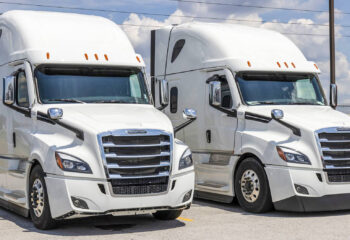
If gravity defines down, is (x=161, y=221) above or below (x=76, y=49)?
below

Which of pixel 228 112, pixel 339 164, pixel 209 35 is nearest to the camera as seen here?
pixel 339 164

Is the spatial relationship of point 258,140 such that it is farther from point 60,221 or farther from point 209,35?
point 60,221

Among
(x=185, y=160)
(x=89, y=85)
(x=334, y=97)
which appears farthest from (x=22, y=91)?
(x=334, y=97)

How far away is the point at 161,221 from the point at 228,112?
3052mm

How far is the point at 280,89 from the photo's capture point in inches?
502

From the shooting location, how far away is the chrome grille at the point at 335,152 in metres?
11.1

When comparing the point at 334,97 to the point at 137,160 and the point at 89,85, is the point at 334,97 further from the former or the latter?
the point at 137,160

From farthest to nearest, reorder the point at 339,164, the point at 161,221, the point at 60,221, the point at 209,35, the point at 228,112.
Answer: the point at 209,35
the point at 228,112
the point at 339,164
the point at 161,221
the point at 60,221

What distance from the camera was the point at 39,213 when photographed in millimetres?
9656

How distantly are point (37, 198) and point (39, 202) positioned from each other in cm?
10

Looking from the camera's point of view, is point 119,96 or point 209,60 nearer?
point 119,96

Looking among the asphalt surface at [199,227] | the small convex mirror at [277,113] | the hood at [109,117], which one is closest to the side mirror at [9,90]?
the hood at [109,117]

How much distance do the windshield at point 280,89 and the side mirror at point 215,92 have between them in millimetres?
463

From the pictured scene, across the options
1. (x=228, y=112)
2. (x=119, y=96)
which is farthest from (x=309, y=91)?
(x=119, y=96)
